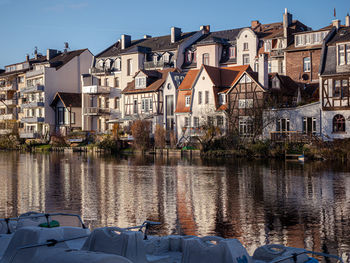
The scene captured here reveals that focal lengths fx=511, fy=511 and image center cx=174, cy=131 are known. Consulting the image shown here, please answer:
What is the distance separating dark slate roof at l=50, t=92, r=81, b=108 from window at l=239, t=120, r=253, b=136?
37.1 m

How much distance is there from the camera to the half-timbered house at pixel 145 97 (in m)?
71.9

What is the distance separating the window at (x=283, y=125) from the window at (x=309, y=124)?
1896 mm

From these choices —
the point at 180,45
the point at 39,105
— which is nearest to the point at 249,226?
the point at 180,45

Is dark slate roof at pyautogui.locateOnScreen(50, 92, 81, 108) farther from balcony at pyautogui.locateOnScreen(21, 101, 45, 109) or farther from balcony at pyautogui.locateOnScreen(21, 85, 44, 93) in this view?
balcony at pyautogui.locateOnScreen(21, 85, 44, 93)

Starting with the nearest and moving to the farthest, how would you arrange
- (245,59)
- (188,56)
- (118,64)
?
1. (245,59)
2. (188,56)
3. (118,64)

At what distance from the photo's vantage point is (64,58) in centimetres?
9419

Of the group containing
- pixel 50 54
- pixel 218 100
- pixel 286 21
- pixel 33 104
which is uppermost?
pixel 50 54

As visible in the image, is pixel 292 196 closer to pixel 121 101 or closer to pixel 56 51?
pixel 121 101

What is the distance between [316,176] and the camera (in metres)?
31.9

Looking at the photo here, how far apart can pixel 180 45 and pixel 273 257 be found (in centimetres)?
7007

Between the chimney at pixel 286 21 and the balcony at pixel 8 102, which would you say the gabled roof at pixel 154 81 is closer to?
the chimney at pixel 286 21

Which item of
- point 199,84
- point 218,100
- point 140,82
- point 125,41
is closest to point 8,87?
point 125,41

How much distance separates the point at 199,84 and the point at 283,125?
14191 mm

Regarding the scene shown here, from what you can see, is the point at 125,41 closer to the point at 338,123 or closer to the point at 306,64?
the point at 306,64
